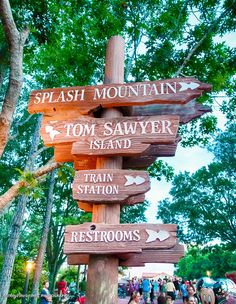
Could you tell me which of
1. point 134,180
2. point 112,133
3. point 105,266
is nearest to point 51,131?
point 112,133

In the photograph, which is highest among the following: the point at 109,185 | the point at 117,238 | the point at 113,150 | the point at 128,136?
the point at 128,136

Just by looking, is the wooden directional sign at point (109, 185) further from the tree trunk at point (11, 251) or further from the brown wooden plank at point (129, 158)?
the tree trunk at point (11, 251)

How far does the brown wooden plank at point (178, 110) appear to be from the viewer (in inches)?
123

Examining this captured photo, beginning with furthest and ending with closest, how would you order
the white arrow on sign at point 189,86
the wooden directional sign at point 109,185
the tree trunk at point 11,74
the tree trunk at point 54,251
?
the tree trunk at point 54,251, the tree trunk at point 11,74, the white arrow on sign at point 189,86, the wooden directional sign at point 109,185

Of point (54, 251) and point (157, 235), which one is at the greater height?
point (54, 251)

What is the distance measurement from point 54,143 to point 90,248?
108 centimetres

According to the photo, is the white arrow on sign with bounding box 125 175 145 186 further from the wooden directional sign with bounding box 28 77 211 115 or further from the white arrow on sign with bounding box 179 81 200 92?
the white arrow on sign with bounding box 179 81 200 92

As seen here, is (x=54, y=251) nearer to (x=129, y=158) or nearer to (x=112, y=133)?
(x=129, y=158)

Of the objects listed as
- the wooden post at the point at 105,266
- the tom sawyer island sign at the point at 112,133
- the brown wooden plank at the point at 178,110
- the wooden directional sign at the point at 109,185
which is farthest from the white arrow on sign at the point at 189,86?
the wooden directional sign at the point at 109,185

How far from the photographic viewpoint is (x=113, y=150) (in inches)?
117

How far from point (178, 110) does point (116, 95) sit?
643 millimetres

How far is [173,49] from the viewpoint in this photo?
356 inches

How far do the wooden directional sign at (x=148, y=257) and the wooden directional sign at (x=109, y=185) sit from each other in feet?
1.66

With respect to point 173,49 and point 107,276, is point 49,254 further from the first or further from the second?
point 107,276
